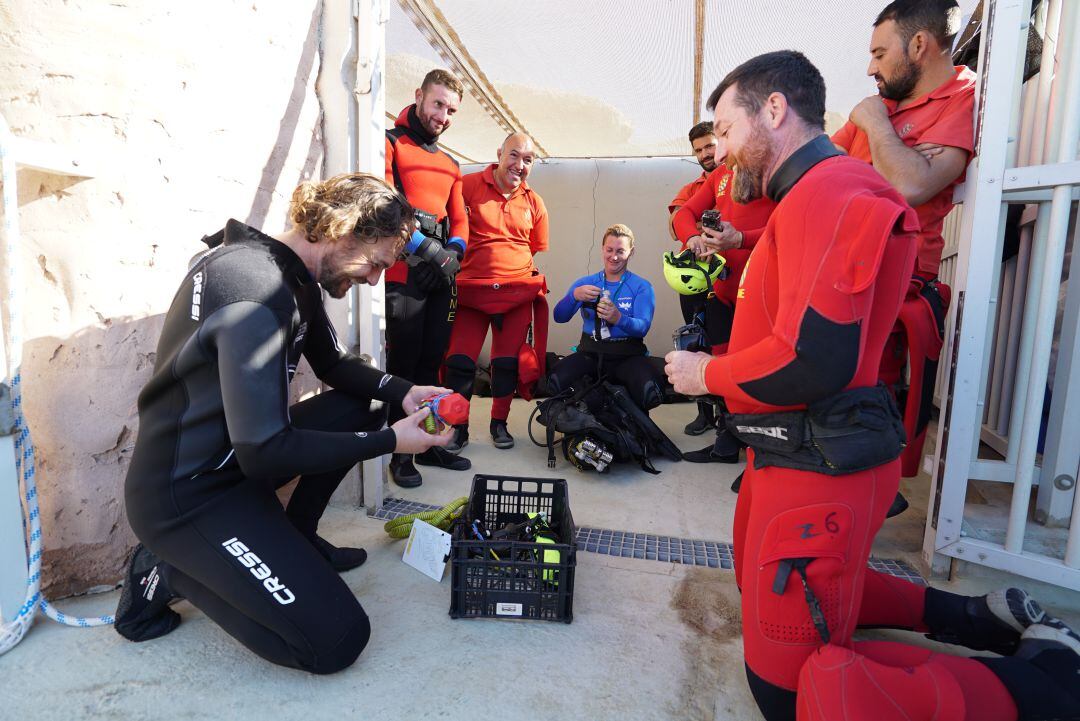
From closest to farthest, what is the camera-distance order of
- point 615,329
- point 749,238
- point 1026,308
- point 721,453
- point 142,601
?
point 142,601, point 1026,308, point 749,238, point 721,453, point 615,329

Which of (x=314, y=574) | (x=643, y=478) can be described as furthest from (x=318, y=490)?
(x=643, y=478)

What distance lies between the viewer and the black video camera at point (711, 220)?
2.68 meters

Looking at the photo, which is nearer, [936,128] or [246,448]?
[246,448]

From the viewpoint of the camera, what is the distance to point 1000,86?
6.38 feet

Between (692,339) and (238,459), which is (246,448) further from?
(692,339)

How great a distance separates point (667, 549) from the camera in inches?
96.7

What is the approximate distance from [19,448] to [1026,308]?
3223 mm

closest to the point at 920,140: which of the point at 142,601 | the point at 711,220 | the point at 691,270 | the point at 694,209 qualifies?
the point at 711,220

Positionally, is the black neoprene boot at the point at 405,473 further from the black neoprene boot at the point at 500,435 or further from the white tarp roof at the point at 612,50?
the white tarp roof at the point at 612,50

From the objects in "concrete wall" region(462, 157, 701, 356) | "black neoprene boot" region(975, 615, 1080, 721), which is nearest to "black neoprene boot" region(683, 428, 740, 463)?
"black neoprene boot" region(975, 615, 1080, 721)

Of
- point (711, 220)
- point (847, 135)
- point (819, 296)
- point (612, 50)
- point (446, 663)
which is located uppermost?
point (612, 50)

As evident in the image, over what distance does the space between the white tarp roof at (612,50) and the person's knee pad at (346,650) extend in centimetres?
335

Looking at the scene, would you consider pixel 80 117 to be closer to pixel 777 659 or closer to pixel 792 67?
pixel 792 67

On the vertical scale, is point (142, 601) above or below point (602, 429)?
below
